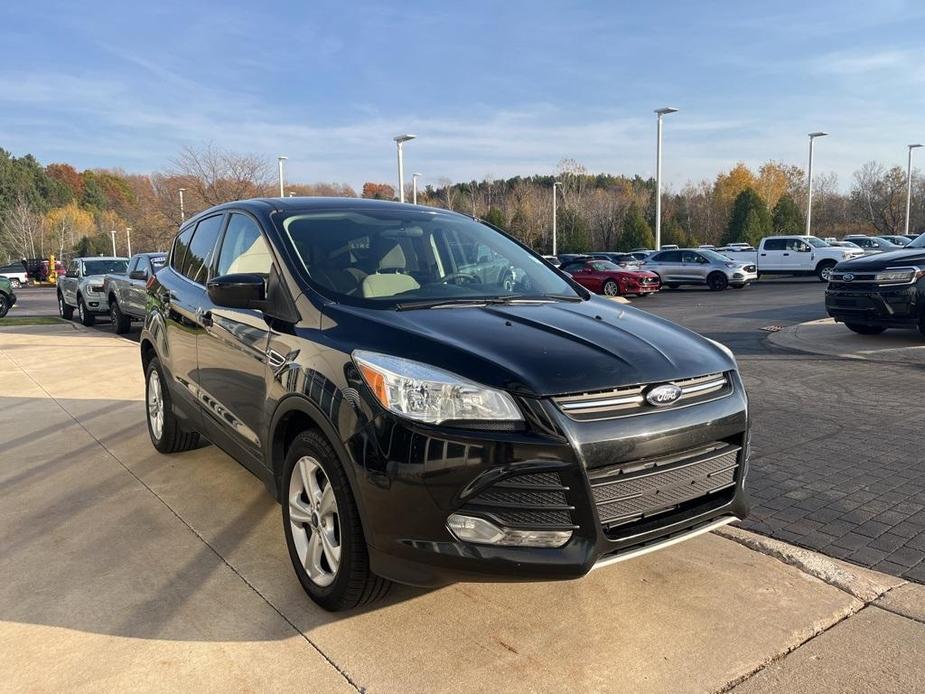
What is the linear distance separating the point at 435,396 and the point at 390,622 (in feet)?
3.44

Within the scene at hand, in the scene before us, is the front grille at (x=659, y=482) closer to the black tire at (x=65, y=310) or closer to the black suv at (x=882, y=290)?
the black suv at (x=882, y=290)

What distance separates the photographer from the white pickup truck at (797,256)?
28578 millimetres

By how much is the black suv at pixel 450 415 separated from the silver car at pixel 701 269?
2464 centimetres

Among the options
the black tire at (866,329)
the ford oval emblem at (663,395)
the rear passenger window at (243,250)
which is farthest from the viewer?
the black tire at (866,329)

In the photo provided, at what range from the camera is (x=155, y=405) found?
17.7 feet

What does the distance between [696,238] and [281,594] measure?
2796 inches

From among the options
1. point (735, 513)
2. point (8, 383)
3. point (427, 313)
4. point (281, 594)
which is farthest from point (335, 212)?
point (8, 383)

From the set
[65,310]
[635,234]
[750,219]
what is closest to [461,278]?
[65,310]

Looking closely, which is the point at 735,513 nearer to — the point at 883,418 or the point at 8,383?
the point at 883,418

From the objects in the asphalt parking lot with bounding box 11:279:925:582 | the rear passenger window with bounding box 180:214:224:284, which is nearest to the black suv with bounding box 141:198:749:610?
the rear passenger window with bounding box 180:214:224:284

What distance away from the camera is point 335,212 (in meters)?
3.96

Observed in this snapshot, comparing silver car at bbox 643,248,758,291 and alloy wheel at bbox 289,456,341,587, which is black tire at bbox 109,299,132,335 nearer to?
alloy wheel at bbox 289,456,341,587

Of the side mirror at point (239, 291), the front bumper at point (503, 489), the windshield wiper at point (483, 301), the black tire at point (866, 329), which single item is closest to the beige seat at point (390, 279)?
the windshield wiper at point (483, 301)

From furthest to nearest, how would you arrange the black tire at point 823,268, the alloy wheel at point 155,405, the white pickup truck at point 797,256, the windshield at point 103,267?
the white pickup truck at point 797,256 → the black tire at point 823,268 → the windshield at point 103,267 → the alloy wheel at point 155,405
